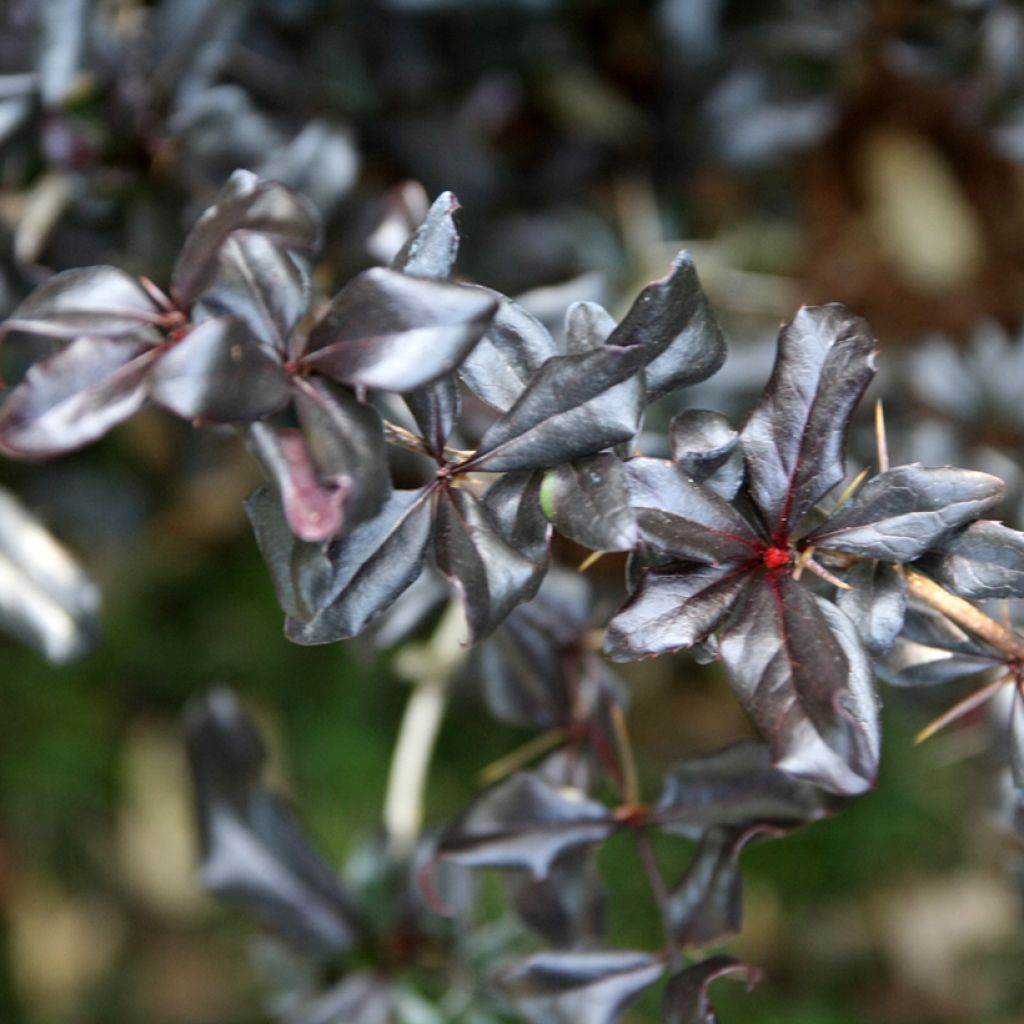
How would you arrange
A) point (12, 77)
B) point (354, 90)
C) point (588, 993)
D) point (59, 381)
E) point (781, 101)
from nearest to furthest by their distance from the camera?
point (59, 381)
point (588, 993)
point (12, 77)
point (354, 90)
point (781, 101)

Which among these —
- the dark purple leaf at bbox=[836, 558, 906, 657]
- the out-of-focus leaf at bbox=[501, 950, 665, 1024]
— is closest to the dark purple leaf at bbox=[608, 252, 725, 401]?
the dark purple leaf at bbox=[836, 558, 906, 657]

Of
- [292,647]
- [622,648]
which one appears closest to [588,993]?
[622,648]

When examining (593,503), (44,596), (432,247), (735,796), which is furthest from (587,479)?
(44,596)

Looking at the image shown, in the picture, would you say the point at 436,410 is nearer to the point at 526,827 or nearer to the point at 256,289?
the point at 256,289

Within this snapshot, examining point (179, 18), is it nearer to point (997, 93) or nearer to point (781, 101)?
point (781, 101)

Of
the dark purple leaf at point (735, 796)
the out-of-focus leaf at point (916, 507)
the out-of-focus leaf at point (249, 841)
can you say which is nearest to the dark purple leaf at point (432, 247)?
the out-of-focus leaf at point (916, 507)
